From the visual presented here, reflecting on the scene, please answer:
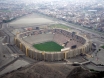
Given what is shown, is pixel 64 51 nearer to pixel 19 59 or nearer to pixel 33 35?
pixel 19 59

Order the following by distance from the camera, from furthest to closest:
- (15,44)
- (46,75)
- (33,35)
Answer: (33,35) → (15,44) → (46,75)

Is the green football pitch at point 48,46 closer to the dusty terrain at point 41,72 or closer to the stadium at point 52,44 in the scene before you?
the stadium at point 52,44

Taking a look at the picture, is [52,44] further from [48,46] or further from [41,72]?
[41,72]

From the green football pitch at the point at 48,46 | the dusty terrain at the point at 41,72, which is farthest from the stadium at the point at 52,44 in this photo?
the dusty terrain at the point at 41,72

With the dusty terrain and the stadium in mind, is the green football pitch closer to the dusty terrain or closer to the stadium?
the stadium

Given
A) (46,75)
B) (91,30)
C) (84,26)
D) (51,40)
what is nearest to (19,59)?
(46,75)

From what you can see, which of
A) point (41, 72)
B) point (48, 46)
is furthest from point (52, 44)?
point (41, 72)

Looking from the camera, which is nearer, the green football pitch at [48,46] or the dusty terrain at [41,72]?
the dusty terrain at [41,72]

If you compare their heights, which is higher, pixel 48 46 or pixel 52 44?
pixel 52 44
